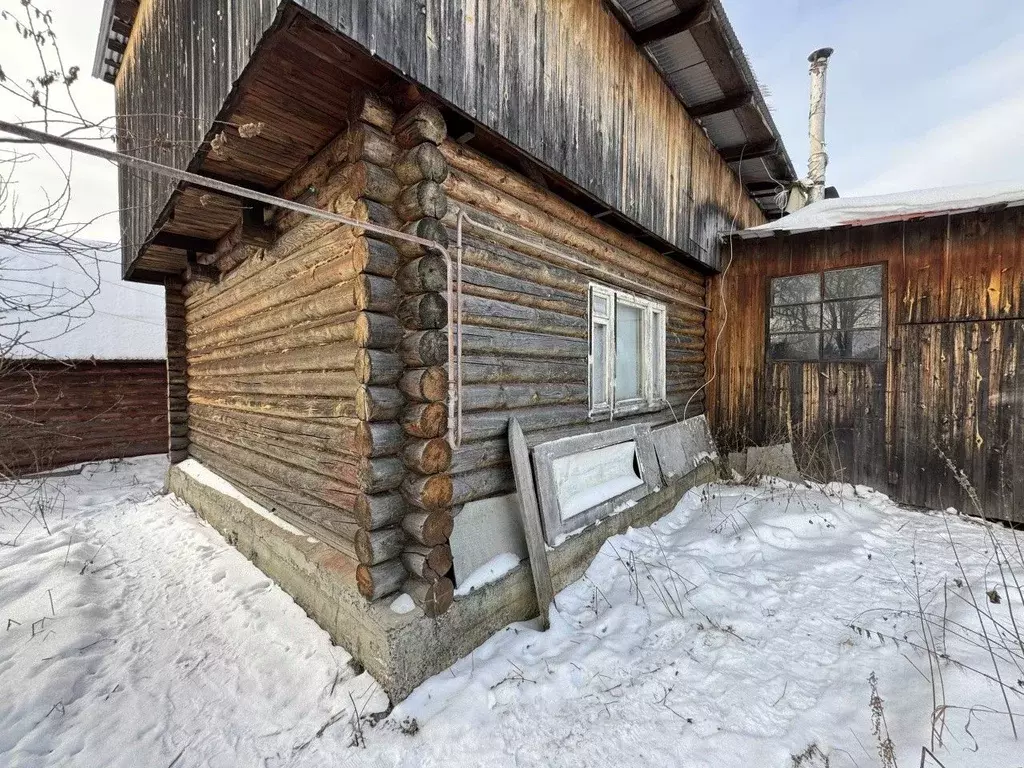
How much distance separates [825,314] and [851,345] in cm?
60

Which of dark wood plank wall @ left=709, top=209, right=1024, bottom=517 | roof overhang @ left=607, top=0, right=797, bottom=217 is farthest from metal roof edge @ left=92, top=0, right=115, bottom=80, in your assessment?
dark wood plank wall @ left=709, top=209, right=1024, bottom=517

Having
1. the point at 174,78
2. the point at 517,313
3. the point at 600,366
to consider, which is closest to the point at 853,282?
the point at 600,366

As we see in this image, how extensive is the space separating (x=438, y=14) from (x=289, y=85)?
1085 millimetres

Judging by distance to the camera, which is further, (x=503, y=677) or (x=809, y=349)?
(x=809, y=349)

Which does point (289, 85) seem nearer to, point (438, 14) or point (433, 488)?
point (438, 14)

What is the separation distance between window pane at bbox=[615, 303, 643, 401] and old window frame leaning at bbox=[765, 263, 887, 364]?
109 inches

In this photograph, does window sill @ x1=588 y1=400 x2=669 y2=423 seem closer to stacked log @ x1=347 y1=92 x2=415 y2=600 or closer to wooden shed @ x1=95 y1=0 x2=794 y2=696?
wooden shed @ x1=95 y1=0 x2=794 y2=696

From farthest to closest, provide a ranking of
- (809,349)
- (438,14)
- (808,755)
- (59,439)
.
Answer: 1. (59,439)
2. (809,349)
3. (438,14)
4. (808,755)

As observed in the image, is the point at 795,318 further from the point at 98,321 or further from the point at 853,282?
the point at 98,321

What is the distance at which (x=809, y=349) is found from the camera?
6801 mm

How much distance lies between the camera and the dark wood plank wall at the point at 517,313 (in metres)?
3.37

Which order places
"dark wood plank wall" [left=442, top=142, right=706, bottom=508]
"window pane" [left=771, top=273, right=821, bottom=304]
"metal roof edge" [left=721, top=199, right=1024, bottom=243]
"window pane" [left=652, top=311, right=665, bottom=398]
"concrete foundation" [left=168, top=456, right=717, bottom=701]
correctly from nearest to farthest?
1. "concrete foundation" [left=168, top=456, right=717, bottom=701]
2. "dark wood plank wall" [left=442, top=142, right=706, bottom=508]
3. "metal roof edge" [left=721, top=199, right=1024, bottom=243]
4. "window pane" [left=652, top=311, right=665, bottom=398]
5. "window pane" [left=771, top=273, right=821, bottom=304]

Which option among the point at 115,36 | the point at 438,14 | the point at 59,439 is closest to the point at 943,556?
the point at 438,14

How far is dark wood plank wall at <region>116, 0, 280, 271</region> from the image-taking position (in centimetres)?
256
